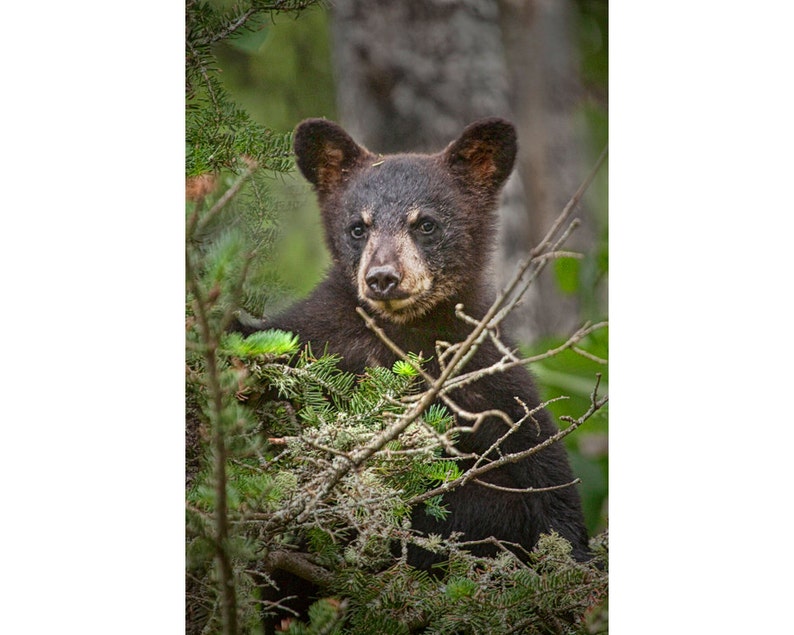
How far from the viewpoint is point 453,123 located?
10.4 feet

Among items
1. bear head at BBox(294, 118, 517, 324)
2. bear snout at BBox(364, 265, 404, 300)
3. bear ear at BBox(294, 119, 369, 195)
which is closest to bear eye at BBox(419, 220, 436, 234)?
bear head at BBox(294, 118, 517, 324)

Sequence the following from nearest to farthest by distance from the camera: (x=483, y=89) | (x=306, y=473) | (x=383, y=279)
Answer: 1. (x=306, y=473)
2. (x=383, y=279)
3. (x=483, y=89)

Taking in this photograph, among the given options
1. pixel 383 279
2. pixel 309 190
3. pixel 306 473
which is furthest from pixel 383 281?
pixel 306 473

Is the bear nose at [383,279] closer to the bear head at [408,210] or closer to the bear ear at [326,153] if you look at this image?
Result: the bear head at [408,210]

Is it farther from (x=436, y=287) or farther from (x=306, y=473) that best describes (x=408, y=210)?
(x=306, y=473)

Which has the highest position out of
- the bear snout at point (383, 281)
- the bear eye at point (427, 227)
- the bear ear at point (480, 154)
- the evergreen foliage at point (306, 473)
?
the bear ear at point (480, 154)

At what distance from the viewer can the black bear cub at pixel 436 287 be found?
10.1ft

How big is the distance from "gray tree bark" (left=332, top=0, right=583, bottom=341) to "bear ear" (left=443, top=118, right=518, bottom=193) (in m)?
0.04

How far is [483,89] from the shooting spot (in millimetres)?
3201

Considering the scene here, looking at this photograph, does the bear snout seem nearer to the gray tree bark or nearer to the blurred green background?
the blurred green background

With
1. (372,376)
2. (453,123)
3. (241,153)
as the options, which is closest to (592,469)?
(372,376)

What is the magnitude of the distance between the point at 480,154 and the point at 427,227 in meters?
0.29

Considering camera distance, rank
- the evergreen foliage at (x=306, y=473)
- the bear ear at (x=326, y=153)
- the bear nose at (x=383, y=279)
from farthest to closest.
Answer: the bear ear at (x=326, y=153) → the bear nose at (x=383, y=279) → the evergreen foliage at (x=306, y=473)

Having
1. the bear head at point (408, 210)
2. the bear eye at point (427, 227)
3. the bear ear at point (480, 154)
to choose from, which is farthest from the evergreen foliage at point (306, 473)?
the bear ear at point (480, 154)
